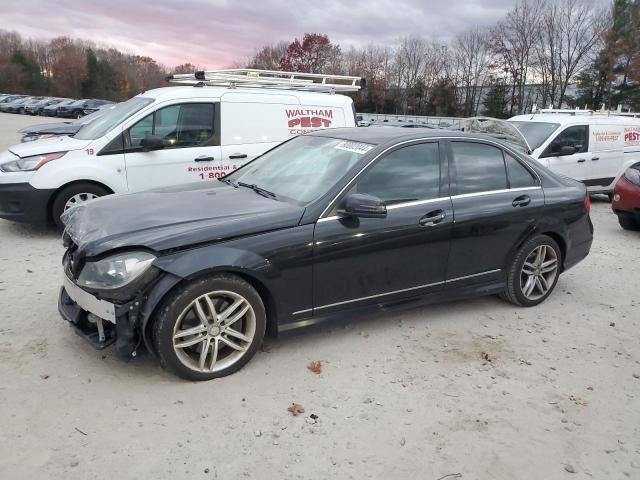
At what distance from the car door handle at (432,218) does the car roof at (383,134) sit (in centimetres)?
64

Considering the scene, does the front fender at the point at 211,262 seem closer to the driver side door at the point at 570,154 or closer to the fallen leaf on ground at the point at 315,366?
the fallen leaf on ground at the point at 315,366

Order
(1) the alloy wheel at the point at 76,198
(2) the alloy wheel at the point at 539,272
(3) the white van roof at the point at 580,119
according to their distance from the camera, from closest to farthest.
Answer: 1. (2) the alloy wheel at the point at 539,272
2. (1) the alloy wheel at the point at 76,198
3. (3) the white van roof at the point at 580,119

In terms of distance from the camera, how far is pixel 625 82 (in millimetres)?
49219

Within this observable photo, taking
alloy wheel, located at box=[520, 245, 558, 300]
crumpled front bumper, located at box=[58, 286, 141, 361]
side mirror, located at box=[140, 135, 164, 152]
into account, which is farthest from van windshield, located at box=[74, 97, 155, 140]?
alloy wheel, located at box=[520, 245, 558, 300]

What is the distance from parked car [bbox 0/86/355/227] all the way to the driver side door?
5022 millimetres

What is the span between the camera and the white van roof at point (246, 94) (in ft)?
22.7

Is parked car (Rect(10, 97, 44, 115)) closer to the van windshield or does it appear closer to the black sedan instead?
the van windshield

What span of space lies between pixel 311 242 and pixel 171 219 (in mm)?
954

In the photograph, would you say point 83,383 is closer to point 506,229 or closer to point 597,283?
point 506,229

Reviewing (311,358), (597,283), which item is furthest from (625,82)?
Result: (311,358)

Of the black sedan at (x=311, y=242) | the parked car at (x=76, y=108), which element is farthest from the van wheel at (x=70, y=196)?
the parked car at (x=76, y=108)

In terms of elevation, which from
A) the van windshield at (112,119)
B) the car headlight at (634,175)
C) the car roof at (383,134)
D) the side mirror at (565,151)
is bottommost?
the car headlight at (634,175)

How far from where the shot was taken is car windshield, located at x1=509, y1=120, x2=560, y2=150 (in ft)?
31.9

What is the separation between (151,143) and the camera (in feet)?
21.6
